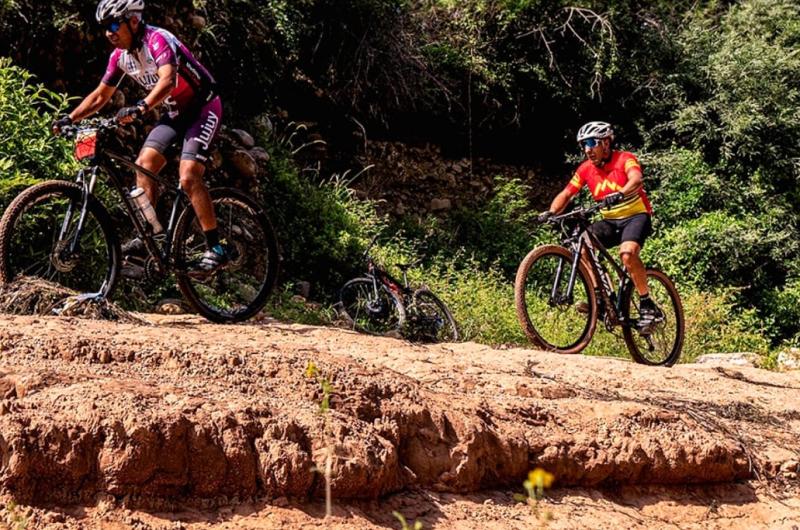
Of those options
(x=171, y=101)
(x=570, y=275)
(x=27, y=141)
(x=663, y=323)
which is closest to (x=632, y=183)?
(x=570, y=275)

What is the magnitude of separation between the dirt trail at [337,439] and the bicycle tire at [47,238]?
1023 millimetres

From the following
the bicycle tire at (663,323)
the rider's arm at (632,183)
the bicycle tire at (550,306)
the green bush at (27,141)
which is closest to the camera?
the green bush at (27,141)

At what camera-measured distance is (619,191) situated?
23.9 ft

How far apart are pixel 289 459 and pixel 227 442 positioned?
22 cm

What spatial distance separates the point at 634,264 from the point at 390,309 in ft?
8.05

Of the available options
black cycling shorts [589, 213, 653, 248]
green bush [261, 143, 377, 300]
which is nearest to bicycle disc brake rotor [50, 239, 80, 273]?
black cycling shorts [589, 213, 653, 248]

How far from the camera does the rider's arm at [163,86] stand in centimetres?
536

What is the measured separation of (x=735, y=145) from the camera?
14156 mm

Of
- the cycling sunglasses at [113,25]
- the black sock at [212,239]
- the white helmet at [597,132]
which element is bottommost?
the black sock at [212,239]

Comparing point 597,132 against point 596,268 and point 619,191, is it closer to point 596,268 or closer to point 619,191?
point 619,191

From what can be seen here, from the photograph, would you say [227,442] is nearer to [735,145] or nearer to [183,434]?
[183,434]

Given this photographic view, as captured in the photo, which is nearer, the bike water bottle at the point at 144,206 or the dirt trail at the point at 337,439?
the dirt trail at the point at 337,439

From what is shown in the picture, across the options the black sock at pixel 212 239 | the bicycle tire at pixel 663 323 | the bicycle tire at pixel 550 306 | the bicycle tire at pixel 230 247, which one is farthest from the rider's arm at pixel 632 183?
the black sock at pixel 212 239

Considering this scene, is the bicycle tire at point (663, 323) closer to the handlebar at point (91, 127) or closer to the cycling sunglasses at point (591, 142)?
the cycling sunglasses at point (591, 142)
